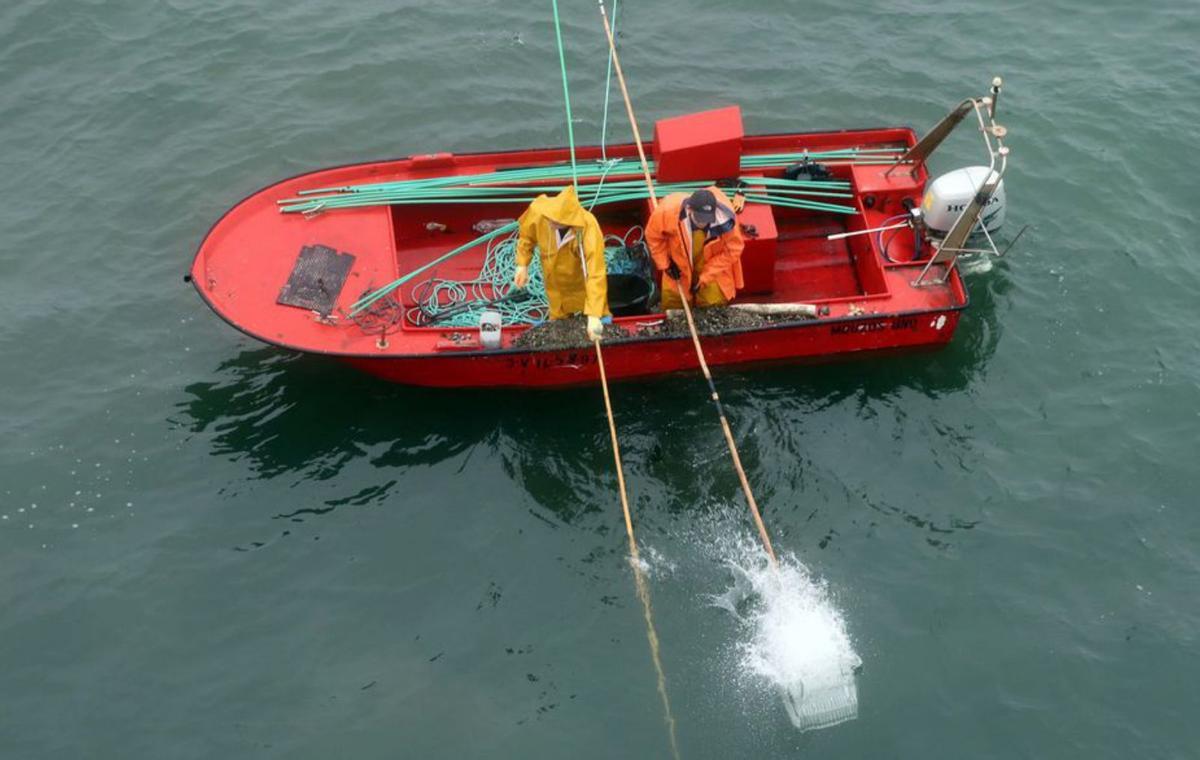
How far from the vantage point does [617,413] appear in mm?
11680

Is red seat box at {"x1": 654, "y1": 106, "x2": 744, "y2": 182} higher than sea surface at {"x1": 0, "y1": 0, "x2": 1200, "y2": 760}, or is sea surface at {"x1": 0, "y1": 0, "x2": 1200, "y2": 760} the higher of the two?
red seat box at {"x1": 654, "y1": 106, "x2": 744, "y2": 182}

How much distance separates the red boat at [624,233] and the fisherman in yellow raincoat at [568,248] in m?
0.68

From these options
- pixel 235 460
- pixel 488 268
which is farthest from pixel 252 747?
pixel 488 268

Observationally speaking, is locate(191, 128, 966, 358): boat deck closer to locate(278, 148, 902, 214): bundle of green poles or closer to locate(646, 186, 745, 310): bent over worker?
locate(278, 148, 902, 214): bundle of green poles

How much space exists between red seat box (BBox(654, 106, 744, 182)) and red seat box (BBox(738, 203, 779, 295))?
2.29ft

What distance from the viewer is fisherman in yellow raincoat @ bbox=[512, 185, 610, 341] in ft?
33.0

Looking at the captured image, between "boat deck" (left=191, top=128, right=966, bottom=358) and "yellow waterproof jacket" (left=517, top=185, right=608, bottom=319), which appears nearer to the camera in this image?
"yellow waterproof jacket" (left=517, top=185, right=608, bottom=319)

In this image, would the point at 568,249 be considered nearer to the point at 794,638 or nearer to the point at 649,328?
the point at 649,328

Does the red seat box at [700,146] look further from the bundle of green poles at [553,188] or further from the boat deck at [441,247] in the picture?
the boat deck at [441,247]

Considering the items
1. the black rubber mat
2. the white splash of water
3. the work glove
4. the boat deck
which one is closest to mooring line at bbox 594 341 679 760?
the work glove

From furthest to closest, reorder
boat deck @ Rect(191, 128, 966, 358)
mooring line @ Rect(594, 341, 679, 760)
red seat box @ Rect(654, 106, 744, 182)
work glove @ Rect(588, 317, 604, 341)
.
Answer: red seat box @ Rect(654, 106, 744, 182), boat deck @ Rect(191, 128, 966, 358), work glove @ Rect(588, 317, 604, 341), mooring line @ Rect(594, 341, 679, 760)

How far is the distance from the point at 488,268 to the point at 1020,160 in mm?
8527

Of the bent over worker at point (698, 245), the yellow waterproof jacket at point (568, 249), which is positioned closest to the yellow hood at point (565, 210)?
the yellow waterproof jacket at point (568, 249)

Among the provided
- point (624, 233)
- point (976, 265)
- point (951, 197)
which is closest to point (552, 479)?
point (624, 233)
